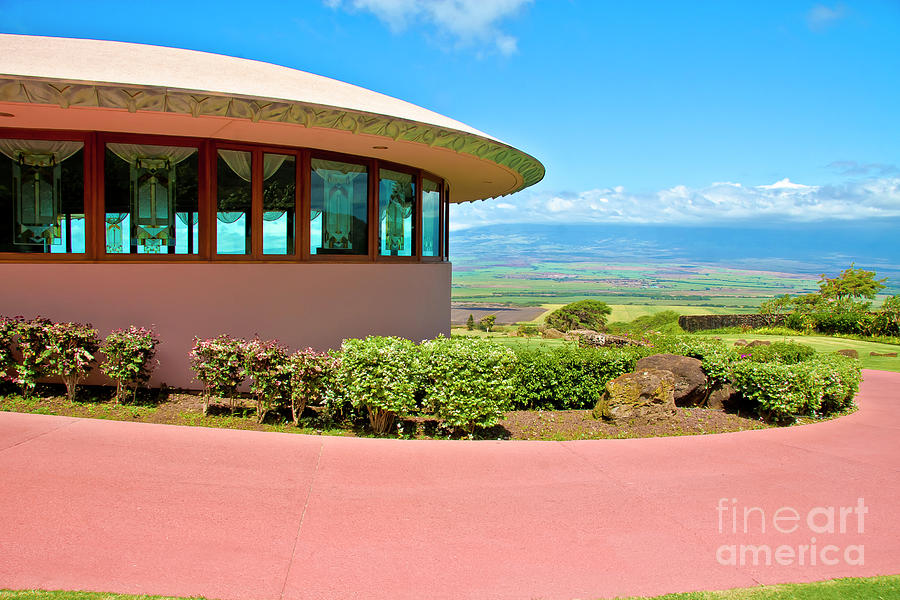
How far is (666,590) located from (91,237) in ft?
24.4

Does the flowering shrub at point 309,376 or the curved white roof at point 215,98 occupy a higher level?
the curved white roof at point 215,98

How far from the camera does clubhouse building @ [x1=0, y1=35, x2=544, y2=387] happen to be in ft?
23.2

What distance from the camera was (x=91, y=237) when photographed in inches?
304

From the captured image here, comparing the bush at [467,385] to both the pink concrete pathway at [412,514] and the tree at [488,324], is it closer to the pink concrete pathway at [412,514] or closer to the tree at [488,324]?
the pink concrete pathway at [412,514]

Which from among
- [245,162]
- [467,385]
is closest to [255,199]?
[245,162]

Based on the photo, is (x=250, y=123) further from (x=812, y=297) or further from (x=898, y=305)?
(x=812, y=297)

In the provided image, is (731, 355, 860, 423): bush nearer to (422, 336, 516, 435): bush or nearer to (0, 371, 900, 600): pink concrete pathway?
Answer: (0, 371, 900, 600): pink concrete pathway

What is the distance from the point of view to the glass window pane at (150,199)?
25.5 ft

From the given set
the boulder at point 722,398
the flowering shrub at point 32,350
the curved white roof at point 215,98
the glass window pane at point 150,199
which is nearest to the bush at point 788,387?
the boulder at point 722,398

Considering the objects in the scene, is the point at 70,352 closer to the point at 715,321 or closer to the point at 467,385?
the point at 467,385

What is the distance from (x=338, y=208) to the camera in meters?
9.02

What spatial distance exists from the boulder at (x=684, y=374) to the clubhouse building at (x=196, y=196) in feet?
11.8

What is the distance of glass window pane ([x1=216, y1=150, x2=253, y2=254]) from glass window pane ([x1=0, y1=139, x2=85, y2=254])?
1608 millimetres

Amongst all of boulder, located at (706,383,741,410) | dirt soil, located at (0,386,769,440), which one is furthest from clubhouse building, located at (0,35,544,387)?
boulder, located at (706,383,741,410)
